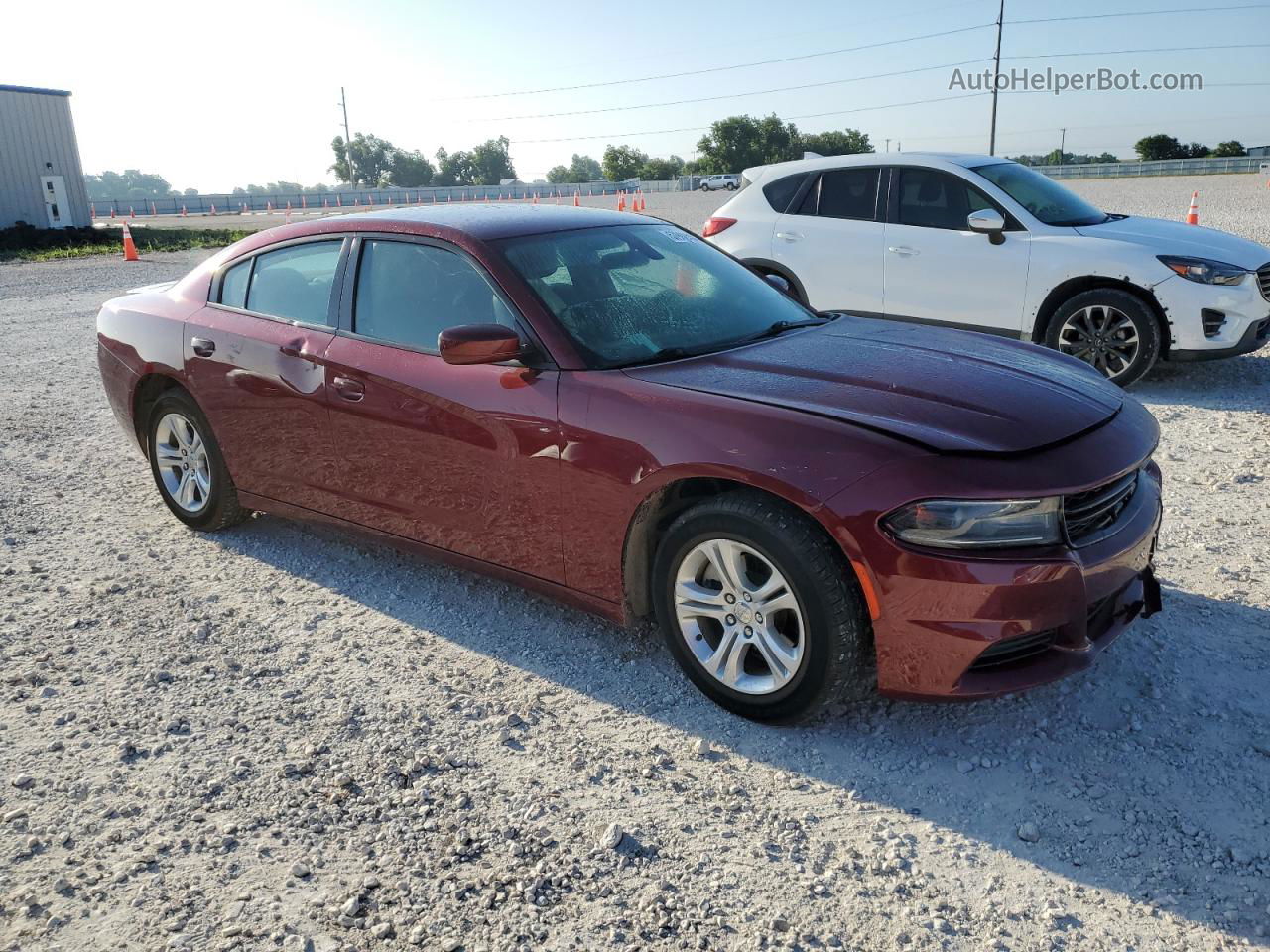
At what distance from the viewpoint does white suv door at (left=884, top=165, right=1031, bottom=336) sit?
7.52 m

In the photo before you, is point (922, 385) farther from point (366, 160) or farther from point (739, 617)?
point (366, 160)

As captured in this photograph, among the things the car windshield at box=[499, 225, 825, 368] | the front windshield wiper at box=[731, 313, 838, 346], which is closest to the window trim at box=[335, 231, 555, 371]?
the car windshield at box=[499, 225, 825, 368]

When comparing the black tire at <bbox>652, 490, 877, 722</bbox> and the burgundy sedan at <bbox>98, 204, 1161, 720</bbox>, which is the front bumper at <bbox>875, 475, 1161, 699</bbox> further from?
the black tire at <bbox>652, 490, 877, 722</bbox>

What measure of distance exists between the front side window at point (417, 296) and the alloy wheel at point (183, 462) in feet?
4.56

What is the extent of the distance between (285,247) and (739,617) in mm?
2839

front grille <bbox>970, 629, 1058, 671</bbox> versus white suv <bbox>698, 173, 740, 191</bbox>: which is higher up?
white suv <bbox>698, 173, 740, 191</bbox>

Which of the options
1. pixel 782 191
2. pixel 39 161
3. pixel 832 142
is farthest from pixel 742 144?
pixel 782 191

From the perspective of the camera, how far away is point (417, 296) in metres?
4.06

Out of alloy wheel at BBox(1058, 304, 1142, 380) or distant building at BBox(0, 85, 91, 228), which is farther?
distant building at BBox(0, 85, 91, 228)

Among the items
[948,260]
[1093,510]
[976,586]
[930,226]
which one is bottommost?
[976,586]

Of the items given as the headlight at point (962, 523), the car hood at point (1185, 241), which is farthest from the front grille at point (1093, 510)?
the car hood at point (1185, 241)

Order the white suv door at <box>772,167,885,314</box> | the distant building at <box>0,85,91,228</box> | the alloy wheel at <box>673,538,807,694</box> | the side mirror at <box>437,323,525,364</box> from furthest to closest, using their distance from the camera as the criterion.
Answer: the distant building at <box>0,85,91,228</box>
the white suv door at <box>772,167,885,314</box>
the side mirror at <box>437,323,525,364</box>
the alloy wheel at <box>673,538,807,694</box>

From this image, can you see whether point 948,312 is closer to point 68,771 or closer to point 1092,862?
point 1092,862

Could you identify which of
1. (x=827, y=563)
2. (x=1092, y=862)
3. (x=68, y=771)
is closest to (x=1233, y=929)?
(x=1092, y=862)
